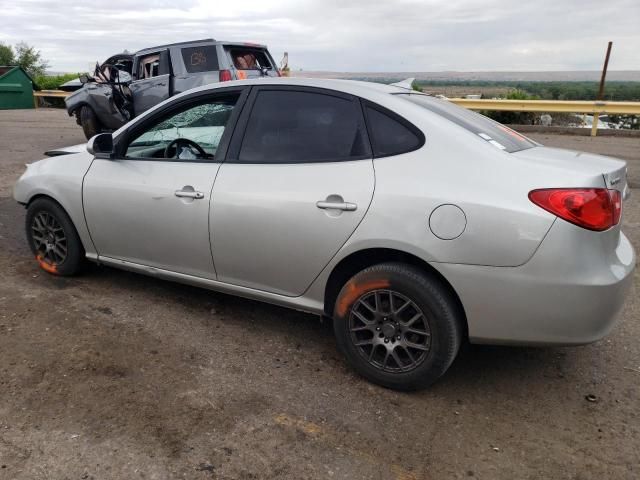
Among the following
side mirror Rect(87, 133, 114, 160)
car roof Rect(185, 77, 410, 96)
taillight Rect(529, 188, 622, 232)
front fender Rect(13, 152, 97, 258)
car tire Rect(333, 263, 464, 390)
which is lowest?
car tire Rect(333, 263, 464, 390)

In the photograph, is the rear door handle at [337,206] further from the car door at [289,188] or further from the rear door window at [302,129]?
the rear door window at [302,129]

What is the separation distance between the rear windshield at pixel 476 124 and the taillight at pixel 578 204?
426 mm

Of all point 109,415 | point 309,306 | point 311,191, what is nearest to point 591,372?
point 309,306

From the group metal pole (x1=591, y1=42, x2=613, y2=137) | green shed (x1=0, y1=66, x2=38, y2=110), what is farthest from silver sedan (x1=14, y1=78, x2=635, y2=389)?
green shed (x1=0, y1=66, x2=38, y2=110)

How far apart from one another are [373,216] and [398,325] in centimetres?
59

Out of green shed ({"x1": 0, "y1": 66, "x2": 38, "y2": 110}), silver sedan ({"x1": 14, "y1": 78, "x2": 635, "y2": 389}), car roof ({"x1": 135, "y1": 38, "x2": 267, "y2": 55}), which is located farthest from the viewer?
green shed ({"x1": 0, "y1": 66, "x2": 38, "y2": 110})

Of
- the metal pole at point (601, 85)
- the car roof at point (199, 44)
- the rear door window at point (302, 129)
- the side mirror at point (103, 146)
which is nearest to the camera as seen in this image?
the rear door window at point (302, 129)

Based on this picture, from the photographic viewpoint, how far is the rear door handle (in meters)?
2.97

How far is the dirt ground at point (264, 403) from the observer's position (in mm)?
2469

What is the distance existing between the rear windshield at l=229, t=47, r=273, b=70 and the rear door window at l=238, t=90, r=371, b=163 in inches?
270

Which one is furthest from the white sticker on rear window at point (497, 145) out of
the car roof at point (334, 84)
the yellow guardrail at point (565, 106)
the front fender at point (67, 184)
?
the yellow guardrail at point (565, 106)

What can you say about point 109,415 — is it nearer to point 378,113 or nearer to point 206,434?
point 206,434

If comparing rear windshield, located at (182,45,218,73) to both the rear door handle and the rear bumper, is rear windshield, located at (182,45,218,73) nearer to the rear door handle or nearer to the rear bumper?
the rear door handle

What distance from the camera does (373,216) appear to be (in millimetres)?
2906
